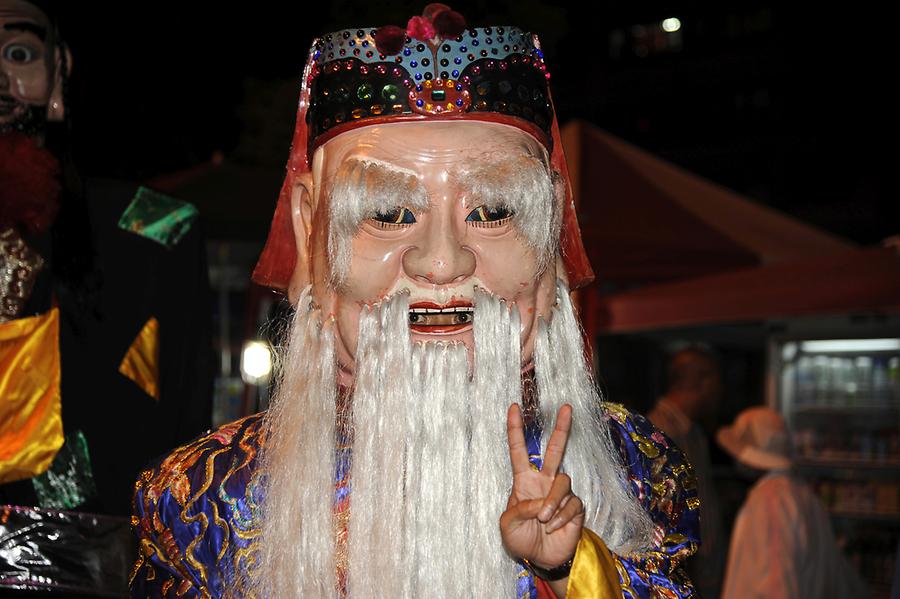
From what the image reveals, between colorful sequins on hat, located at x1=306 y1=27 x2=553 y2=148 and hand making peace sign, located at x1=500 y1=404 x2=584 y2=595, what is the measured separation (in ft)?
1.93

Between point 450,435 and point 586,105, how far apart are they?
84.2ft

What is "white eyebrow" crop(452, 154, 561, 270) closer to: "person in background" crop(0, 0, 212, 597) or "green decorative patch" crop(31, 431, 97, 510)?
"person in background" crop(0, 0, 212, 597)

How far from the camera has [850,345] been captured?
21.6ft

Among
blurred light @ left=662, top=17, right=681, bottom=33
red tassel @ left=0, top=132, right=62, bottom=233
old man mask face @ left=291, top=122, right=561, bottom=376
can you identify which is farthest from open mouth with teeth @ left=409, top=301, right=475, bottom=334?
blurred light @ left=662, top=17, right=681, bottom=33

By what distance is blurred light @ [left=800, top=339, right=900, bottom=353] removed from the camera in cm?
648

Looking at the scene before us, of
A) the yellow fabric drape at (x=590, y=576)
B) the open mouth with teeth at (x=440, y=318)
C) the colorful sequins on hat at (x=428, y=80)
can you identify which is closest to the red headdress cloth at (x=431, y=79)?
the colorful sequins on hat at (x=428, y=80)

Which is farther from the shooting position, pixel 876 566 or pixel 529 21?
pixel 876 566

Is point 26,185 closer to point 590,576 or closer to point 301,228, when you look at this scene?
point 301,228

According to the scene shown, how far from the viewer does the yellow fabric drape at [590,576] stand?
1.62 meters

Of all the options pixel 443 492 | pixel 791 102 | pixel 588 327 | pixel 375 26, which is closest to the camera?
pixel 443 492

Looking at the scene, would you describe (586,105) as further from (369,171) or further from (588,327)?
(369,171)

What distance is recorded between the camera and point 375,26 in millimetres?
1929

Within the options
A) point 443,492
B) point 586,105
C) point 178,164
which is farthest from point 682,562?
point 586,105

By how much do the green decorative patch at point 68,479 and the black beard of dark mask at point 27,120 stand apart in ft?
2.42
